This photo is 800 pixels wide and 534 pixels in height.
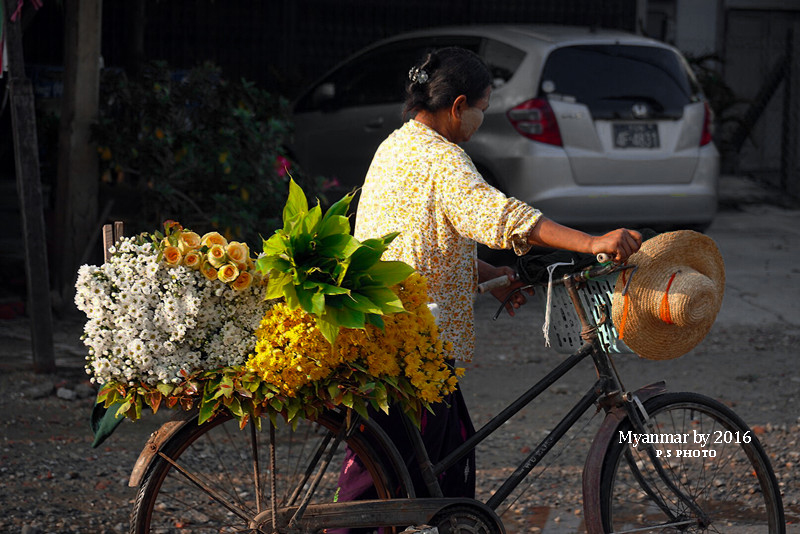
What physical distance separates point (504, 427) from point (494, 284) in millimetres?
2284

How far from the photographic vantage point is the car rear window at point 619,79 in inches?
288

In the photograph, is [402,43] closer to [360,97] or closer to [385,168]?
[360,97]

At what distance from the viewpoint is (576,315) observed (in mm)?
3131

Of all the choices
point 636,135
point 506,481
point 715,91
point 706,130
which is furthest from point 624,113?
point 715,91

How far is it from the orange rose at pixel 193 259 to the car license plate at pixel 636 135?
5.27 m

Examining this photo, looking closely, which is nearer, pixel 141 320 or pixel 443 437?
pixel 141 320

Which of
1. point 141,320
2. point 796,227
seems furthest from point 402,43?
point 141,320

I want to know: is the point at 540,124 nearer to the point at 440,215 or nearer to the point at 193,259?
the point at 440,215

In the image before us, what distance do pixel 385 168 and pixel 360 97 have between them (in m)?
5.59

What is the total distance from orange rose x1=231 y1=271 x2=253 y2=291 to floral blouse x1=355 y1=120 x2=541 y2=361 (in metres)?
0.61

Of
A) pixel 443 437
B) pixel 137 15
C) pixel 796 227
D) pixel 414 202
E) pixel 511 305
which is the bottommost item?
pixel 796 227

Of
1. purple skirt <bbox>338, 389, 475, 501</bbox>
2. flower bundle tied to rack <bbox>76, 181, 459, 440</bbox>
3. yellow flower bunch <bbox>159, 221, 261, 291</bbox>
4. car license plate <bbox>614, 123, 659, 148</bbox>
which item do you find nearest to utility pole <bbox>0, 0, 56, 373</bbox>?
purple skirt <bbox>338, 389, 475, 501</bbox>

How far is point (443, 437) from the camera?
10.4ft

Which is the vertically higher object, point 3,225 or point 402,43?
point 402,43
